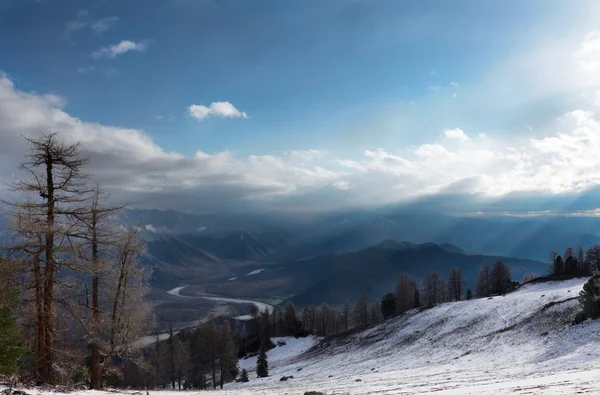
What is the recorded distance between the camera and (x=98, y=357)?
1981 cm

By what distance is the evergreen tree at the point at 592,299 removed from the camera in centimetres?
3631

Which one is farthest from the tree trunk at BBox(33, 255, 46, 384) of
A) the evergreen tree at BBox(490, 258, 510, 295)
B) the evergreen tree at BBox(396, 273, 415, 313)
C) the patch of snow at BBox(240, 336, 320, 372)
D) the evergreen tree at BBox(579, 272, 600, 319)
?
the evergreen tree at BBox(490, 258, 510, 295)

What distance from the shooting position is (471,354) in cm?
3841

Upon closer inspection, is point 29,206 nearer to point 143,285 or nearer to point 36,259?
point 36,259

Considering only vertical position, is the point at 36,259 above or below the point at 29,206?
below

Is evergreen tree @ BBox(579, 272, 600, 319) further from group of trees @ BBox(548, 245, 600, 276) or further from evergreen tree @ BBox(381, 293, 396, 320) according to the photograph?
evergreen tree @ BBox(381, 293, 396, 320)

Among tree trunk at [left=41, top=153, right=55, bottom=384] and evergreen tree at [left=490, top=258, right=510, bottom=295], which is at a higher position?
tree trunk at [left=41, top=153, right=55, bottom=384]

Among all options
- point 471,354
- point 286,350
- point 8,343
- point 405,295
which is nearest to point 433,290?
point 405,295

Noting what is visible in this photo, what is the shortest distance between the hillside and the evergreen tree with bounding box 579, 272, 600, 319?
6.66ft

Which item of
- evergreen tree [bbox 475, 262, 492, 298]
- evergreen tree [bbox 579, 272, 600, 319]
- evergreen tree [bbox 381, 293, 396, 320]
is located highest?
evergreen tree [bbox 579, 272, 600, 319]

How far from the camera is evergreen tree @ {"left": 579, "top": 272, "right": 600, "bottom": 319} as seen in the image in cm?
3631

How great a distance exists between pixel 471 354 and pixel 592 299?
13080mm

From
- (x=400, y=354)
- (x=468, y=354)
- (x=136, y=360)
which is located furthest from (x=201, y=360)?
(x=136, y=360)

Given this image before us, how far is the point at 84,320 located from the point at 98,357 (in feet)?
12.6
